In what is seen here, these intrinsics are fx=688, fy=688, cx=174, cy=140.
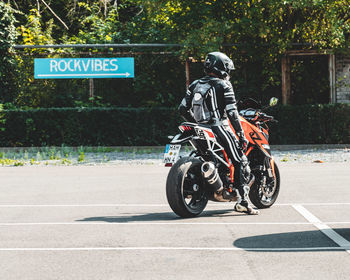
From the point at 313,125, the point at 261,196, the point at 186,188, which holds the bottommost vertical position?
the point at 261,196

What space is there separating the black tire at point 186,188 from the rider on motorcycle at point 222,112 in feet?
1.53

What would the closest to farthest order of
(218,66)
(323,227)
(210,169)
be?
1. (323,227)
2. (210,169)
3. (218,66)

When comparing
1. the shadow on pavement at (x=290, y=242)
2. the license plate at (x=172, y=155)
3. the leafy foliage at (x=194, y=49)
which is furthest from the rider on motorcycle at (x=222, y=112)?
the leafy foliage at (x=194, y=49)

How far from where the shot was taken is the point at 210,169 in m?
8.02

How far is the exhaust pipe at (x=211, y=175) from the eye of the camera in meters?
7.99

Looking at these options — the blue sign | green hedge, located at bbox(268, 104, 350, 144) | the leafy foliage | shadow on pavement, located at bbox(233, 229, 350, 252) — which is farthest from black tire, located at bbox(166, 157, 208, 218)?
the blue sign

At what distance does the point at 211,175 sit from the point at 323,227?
1.42 m

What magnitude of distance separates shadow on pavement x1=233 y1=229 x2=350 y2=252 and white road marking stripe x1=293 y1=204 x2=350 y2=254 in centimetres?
6

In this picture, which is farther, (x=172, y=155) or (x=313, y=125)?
(x=313, y=125)

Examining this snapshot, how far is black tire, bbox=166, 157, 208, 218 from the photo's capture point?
7.84 meters

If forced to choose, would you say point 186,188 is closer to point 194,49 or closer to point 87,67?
point 194,49

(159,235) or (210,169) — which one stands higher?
(210,169)

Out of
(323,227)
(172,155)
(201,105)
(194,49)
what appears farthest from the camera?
(194,49)

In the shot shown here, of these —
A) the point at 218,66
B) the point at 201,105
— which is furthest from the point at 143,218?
the point at 218,66
